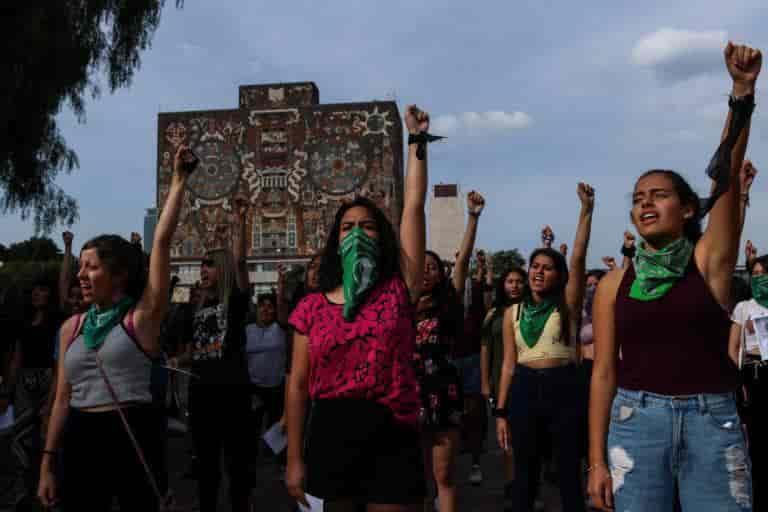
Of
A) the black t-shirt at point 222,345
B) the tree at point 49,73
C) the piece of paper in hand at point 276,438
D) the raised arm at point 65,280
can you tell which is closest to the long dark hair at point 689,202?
Result: the piece of paper in hand at point 276,438

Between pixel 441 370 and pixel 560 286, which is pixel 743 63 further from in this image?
pixel 560 286

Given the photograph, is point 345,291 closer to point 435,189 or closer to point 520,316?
point 520,316

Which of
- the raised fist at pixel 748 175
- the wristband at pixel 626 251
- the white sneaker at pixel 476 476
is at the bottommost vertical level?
the white sneaker at pixel 476 476

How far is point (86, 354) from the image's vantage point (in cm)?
363

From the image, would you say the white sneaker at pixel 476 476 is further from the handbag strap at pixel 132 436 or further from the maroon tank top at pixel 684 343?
the maroon tank top at pixel 684 343

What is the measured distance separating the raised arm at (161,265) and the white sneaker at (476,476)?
15.3 feet

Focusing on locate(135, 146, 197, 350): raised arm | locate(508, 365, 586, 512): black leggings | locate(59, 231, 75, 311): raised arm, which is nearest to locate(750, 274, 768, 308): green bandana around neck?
locate(508, 365, 586, 512): black leggings

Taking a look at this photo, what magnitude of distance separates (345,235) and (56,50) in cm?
1124

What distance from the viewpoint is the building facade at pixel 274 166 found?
54.8 meters

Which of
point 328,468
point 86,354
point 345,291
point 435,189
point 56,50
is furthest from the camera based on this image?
point 435,189

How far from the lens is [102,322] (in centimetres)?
367

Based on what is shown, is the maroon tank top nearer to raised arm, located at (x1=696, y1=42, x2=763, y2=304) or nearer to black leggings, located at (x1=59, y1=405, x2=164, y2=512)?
raised arm, located at (x1=696, y1=42, x2=763, y2=304)

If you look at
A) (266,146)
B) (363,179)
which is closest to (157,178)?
(266,146)

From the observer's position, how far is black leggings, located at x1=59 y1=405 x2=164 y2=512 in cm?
350
